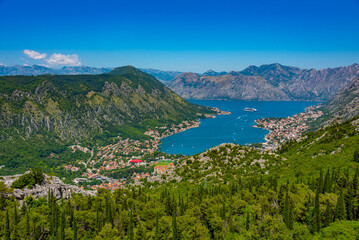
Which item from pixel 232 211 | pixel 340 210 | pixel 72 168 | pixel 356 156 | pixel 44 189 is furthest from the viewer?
pixel 72 168

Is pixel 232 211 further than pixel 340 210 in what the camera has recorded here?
Yes

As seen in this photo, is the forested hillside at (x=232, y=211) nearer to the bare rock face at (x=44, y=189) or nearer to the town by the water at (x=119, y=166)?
the bare rock face at (x=44, y=189)

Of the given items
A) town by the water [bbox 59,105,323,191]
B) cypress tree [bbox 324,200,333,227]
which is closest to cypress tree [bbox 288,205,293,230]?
cypress tree [bbox 324,200,333,227]

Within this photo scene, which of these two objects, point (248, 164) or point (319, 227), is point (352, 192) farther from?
point (248, 164)

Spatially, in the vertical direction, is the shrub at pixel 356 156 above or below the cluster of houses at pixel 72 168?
above

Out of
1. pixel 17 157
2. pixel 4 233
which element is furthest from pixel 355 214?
pixel 17 157

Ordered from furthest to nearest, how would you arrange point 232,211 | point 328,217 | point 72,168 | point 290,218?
point 72,168 < point 232,211 < point 290,218 < point 328,217

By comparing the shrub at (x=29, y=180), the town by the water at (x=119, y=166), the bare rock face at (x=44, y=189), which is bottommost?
the town by the water at (x=119, y=166)

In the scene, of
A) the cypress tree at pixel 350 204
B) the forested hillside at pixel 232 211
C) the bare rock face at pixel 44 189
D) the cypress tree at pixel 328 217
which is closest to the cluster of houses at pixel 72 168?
the bare rock face at pixel 44 189

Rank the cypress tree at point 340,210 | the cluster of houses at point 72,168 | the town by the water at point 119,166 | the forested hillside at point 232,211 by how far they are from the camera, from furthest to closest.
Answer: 1. the cluster of houses at point 72,168
2. the town by the water at point 119,166
3. the forested hillside at point 232,211
4. the cypress tree at point 340,210

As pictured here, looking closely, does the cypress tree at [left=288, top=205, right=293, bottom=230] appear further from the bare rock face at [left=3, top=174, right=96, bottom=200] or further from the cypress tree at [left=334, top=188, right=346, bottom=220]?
the bare rock face at [left=3, top=174, right=96, bottom=200]

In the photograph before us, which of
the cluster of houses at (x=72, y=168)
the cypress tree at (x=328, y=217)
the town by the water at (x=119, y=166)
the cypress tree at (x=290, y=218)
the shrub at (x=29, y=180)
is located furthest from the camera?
the cluster of houses at (x=72, y=168)

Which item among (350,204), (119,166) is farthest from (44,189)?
(119,166)

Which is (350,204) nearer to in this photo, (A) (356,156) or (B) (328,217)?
(B) (328,217)
